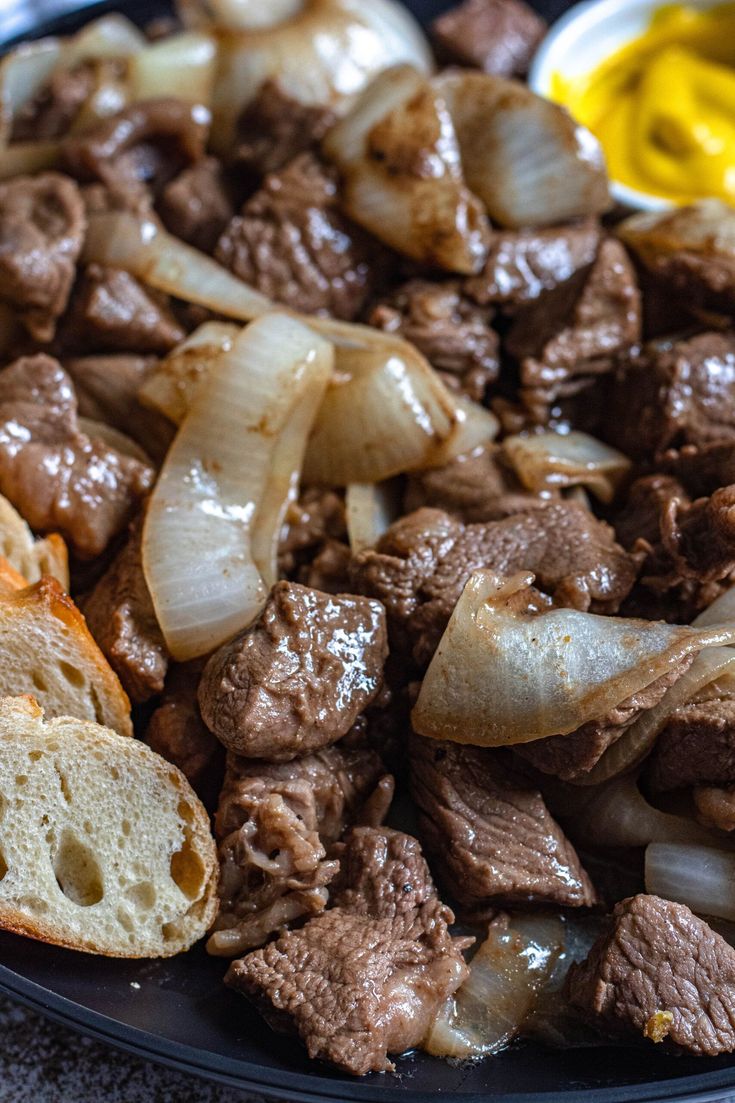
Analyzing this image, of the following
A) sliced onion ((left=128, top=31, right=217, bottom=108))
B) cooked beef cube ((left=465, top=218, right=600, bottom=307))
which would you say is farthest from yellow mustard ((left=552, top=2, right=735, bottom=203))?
sliced onion ((left=128, top=31, right=217, bottom=108))

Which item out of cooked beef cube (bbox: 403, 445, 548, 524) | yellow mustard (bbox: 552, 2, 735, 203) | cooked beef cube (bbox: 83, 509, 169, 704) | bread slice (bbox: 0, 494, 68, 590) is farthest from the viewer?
yellow mustard (bbox: 552, 2, 735, 203)

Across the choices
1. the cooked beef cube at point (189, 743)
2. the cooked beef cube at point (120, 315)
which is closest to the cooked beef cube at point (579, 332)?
the cooked beef cube at point (120, 315)

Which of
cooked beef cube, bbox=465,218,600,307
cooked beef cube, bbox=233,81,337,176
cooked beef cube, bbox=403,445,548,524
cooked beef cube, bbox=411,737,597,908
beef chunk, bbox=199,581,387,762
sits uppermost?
cooked beef cube, bbox=233,81,337,176

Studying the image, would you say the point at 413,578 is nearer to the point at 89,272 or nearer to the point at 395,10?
the point at 89,272

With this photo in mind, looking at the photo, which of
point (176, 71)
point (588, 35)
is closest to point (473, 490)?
point (176, 71)

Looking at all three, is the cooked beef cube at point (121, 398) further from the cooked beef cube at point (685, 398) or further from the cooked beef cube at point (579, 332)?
the cooked beef cube at point (685, 398)

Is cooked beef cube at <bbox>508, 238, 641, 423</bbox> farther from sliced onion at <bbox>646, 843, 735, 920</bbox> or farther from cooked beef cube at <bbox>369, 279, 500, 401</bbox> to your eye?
sliced onion at <bbox>646, 843, 735, 920</bbox>
